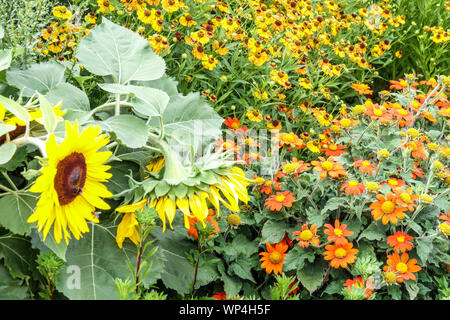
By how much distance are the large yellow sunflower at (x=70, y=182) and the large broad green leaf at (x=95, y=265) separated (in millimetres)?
126

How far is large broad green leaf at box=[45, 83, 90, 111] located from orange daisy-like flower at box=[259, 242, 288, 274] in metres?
0.61

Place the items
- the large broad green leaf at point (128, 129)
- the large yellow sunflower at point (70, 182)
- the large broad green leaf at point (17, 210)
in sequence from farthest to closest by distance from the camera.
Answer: the large broad green leaf at point (128, 129) < the large broad green leaf at point (17, 210) < the large yellow sunflower at point (70, 182)

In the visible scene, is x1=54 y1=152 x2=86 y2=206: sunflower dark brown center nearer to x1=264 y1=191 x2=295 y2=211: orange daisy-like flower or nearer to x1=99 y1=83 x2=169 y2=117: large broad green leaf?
x1=99 y1=83 x2=169 y2=117: large broad green leaf

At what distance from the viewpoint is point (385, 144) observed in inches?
68.7

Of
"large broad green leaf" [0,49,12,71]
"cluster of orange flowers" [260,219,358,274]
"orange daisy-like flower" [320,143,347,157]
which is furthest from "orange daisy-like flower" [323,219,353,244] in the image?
"large broad green leaf" [0,49,12,71]

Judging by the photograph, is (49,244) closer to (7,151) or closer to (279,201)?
(7,151)

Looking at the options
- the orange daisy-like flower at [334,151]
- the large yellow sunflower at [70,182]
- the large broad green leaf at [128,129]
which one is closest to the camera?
the large yellow sunflower at [70,182]

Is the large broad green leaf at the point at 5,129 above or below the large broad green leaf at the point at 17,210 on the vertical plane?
above

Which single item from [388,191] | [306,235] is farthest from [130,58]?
[388,191]

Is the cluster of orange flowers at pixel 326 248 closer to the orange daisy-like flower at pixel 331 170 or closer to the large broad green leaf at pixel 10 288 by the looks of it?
the orange daisy-like flower at pixel 331 170

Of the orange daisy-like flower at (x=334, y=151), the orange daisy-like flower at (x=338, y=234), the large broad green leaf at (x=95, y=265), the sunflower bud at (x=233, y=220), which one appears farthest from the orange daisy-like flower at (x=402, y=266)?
the large broad green leaf at (x=95, y=265)

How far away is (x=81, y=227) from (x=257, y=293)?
23.7 inches

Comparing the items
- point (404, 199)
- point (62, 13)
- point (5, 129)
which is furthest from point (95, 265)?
point (62, 13)

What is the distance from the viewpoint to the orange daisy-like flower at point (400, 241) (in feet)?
4.25
